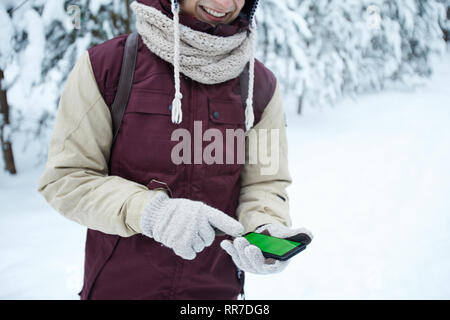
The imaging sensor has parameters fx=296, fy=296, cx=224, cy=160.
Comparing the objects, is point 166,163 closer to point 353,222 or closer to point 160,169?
point 160,169

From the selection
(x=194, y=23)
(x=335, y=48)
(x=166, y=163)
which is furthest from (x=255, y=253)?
(x=335, y=48)

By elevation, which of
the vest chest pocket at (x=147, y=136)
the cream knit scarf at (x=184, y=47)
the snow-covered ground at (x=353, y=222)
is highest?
the cream knit scarf at (x=184, y=47)

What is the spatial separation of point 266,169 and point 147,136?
0.63 meters

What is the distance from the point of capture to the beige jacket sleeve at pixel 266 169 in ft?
4.92

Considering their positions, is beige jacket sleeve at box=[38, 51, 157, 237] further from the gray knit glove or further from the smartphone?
the smartphone

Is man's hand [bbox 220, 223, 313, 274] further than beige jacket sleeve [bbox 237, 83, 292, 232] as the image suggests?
No

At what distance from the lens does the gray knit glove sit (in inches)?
42.2

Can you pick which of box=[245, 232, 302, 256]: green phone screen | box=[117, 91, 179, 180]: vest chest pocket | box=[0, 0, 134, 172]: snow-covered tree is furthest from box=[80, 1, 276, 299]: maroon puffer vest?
box=[0, 0, 134, 172]: snow-covered tree

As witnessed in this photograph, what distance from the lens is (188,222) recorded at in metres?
1.08

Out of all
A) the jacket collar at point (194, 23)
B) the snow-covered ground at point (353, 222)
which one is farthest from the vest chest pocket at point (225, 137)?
the snow-covered ground at point (353, 222)

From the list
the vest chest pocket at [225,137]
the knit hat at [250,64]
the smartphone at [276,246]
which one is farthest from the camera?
the vest chest pocket at [225,137]

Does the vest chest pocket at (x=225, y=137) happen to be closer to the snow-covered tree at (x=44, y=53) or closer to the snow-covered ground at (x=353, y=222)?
the snow-covered ground at (x=353, y=222)
